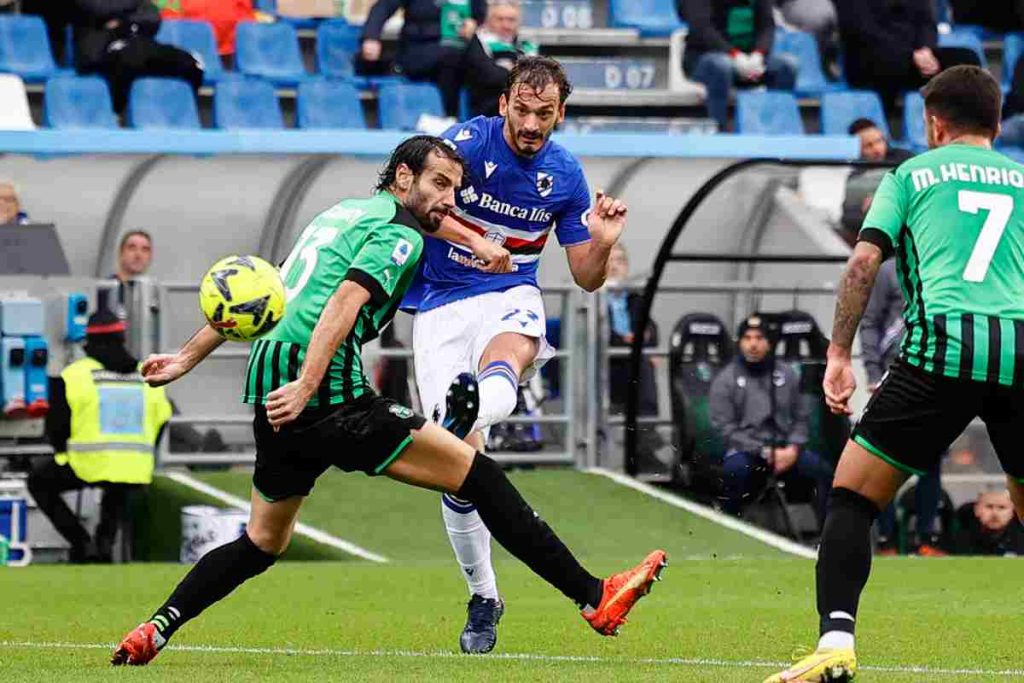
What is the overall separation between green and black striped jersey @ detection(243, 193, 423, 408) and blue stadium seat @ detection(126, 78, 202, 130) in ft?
37.1

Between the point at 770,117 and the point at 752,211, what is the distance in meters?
4.36

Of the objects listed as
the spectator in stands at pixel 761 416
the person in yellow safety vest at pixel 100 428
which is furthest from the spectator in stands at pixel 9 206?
the spectator in stands at pixel 761 416

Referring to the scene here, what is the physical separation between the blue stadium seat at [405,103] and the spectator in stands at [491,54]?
0.46 meters

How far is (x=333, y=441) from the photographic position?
7418 mm

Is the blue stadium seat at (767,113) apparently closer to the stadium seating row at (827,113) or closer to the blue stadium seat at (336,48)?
the stadium seating row at (827,113)

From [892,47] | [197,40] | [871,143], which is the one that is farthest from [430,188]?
[892,47]

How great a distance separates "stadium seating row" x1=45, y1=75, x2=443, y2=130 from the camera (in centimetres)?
1831

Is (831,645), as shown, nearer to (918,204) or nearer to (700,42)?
(918,204)

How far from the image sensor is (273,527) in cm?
764

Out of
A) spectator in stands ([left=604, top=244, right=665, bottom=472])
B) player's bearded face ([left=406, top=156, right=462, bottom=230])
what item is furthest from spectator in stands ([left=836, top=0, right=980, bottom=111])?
player's bearded face ([left=406, top=156, right=462, bottom=230])

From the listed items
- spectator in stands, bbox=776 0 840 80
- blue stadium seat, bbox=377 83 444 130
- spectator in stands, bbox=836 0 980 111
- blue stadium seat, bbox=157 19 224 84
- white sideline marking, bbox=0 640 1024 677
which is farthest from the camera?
spectator in stands, bbox=776 0 840 80

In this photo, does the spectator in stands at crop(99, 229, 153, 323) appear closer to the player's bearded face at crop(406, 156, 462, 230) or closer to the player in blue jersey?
the player in blue jersey

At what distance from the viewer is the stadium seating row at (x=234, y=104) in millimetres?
18312

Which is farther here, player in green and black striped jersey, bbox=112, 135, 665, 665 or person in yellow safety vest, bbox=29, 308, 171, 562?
person in yellow safety vest, bbox=29, 308, 171, 562
